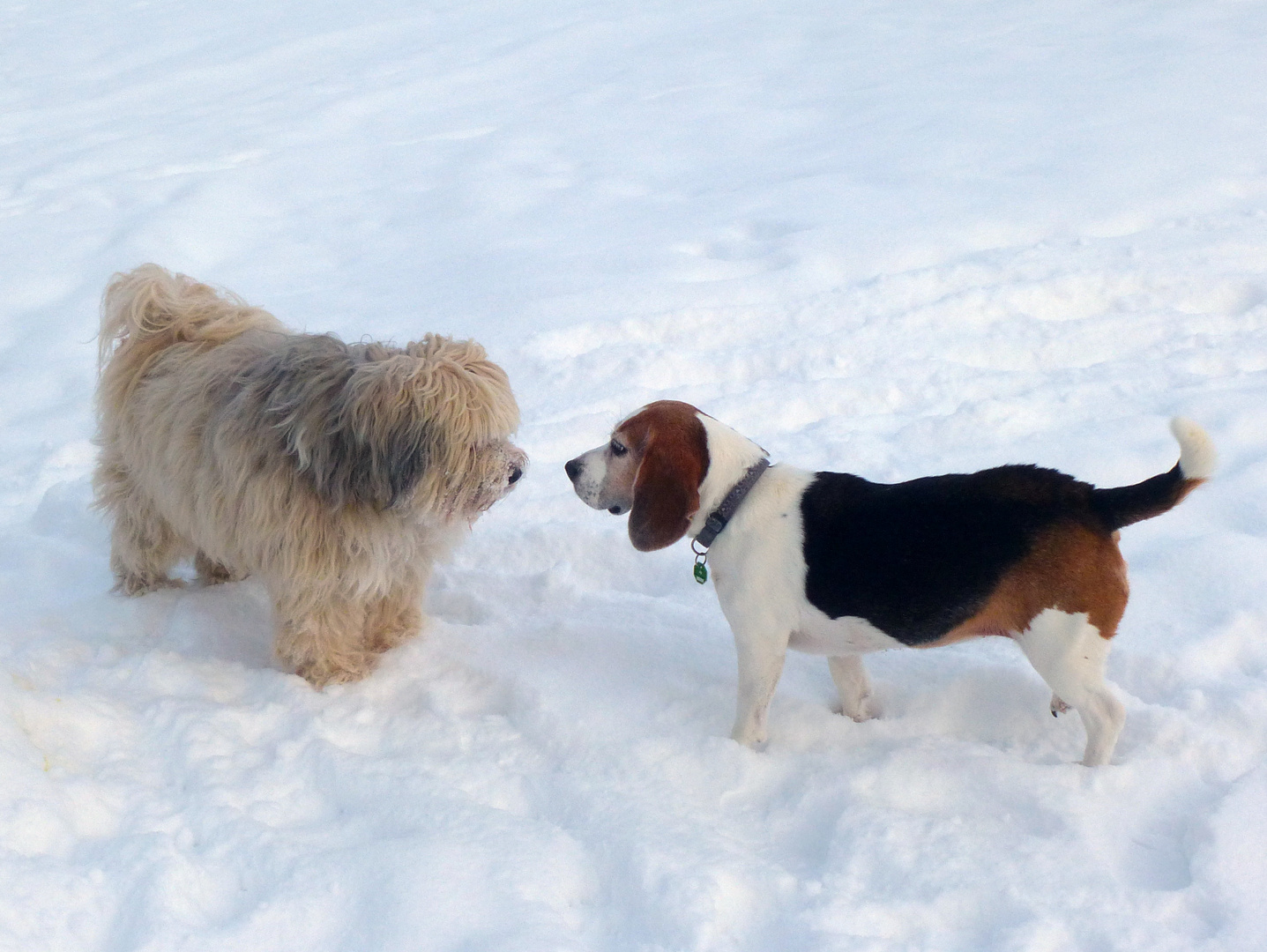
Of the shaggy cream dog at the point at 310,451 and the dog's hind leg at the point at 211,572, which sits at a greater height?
the shaggy cream dog at the point at 310,451

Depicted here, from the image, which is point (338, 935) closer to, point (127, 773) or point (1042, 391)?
point (127, 773)

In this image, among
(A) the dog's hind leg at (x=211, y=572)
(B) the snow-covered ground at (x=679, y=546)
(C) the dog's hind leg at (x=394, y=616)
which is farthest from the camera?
(A) the dog's hind leg at (x=211, y=572)

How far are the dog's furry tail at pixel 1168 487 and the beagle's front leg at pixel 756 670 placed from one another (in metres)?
0.97

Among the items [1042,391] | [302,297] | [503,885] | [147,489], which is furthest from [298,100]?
[503,885]

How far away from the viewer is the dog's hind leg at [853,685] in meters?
3.26

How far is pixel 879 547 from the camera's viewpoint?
115 inches

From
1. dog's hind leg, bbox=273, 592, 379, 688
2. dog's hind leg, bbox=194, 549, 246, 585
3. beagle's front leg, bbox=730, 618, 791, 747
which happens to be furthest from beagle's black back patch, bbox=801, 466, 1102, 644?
dog's hind leg, bbox=194, 549, 246, 585

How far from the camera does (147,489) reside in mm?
3961

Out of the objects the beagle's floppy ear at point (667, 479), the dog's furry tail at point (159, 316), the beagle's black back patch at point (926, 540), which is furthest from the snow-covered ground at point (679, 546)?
the dog's furry tail at point (159, 316)

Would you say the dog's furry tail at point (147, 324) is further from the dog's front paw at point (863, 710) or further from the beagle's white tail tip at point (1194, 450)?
the beagle's white tail tip at point (1194, 450)

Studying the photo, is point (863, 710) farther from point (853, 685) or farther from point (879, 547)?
point (879, 547)

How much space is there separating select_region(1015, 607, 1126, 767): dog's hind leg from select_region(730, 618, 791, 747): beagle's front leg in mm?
703

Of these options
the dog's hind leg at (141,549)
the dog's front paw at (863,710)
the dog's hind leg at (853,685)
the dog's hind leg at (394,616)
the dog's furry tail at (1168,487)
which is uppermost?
the dog's furry tail at (1168,487)

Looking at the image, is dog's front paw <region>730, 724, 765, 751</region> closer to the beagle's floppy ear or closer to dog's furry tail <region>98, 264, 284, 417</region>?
the beagle's floppy ear
